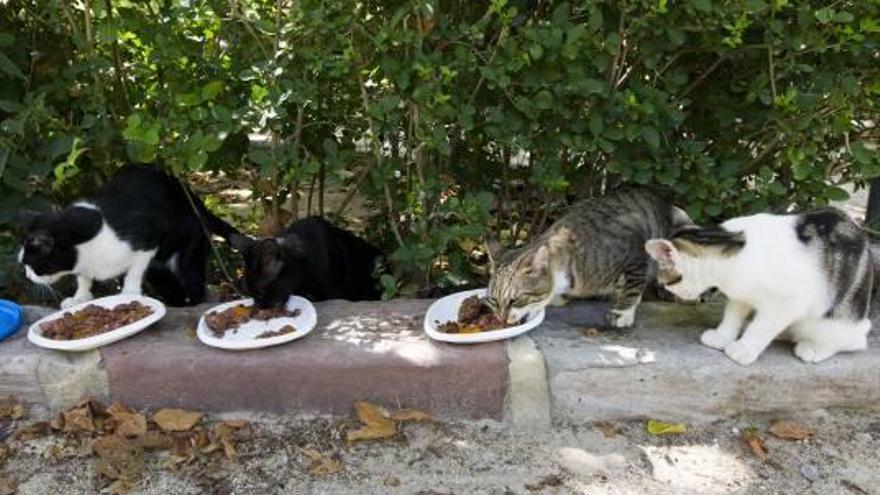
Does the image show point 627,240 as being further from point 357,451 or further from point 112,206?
point 112,206

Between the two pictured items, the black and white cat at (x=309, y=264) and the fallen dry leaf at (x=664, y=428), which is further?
the black and white cat at (x=309, y=264)

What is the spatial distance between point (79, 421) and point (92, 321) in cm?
43

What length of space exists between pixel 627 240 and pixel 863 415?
1.12 metres

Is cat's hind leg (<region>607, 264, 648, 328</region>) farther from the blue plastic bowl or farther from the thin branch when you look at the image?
the blue plastic bowl

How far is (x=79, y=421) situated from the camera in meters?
2.87

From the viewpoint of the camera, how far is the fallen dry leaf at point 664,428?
2906 millimetres

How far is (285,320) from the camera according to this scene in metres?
3.19

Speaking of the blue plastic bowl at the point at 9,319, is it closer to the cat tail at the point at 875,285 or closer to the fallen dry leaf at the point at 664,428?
the fallen dry leaf at the point at 664,428

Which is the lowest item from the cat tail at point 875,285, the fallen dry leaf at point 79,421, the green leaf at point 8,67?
the fallen dry leaf at point 79,421

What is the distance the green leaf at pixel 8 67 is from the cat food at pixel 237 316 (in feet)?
4.31

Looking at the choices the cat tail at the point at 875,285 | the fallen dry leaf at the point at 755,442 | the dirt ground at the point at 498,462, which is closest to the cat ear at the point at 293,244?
the dirt ground at the point at 498,462

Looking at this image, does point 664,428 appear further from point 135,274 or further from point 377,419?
point 135,274

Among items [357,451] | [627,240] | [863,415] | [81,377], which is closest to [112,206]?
[81,377]

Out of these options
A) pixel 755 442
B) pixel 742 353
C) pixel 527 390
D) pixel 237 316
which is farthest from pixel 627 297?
pixel 237 316
